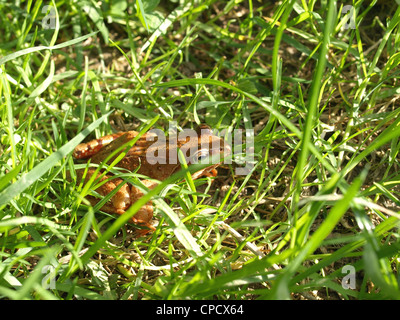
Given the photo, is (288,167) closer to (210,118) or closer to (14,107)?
(210,118)

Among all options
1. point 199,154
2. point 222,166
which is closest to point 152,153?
point 199,154

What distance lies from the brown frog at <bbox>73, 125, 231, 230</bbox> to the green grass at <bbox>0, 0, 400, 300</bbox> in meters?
0.16

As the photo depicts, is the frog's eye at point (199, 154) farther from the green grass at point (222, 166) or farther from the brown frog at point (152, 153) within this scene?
the green grass at point (222, 166)

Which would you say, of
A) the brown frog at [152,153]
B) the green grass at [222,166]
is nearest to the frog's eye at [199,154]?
the brown frog at [152,153]

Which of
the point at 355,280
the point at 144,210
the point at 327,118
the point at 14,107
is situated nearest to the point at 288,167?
the point at 327,118

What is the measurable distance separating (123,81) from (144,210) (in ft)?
4.95

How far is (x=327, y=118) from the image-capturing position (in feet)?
11.5

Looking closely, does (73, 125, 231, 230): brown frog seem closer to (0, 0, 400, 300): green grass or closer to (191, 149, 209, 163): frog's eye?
(191, 149, 209, 163): frog's eye

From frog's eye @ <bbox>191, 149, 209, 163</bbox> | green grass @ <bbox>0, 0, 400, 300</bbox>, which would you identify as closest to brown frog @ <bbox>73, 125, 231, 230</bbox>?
frog's eye @ <bbox>191, 149, 209, 163</bbox>

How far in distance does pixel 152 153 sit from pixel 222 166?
64cm

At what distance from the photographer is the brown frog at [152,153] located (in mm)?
3010

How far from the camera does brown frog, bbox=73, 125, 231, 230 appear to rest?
3010mm

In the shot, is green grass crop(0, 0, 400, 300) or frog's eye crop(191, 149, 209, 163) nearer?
green grass crop(0, 0, 400, 300)
